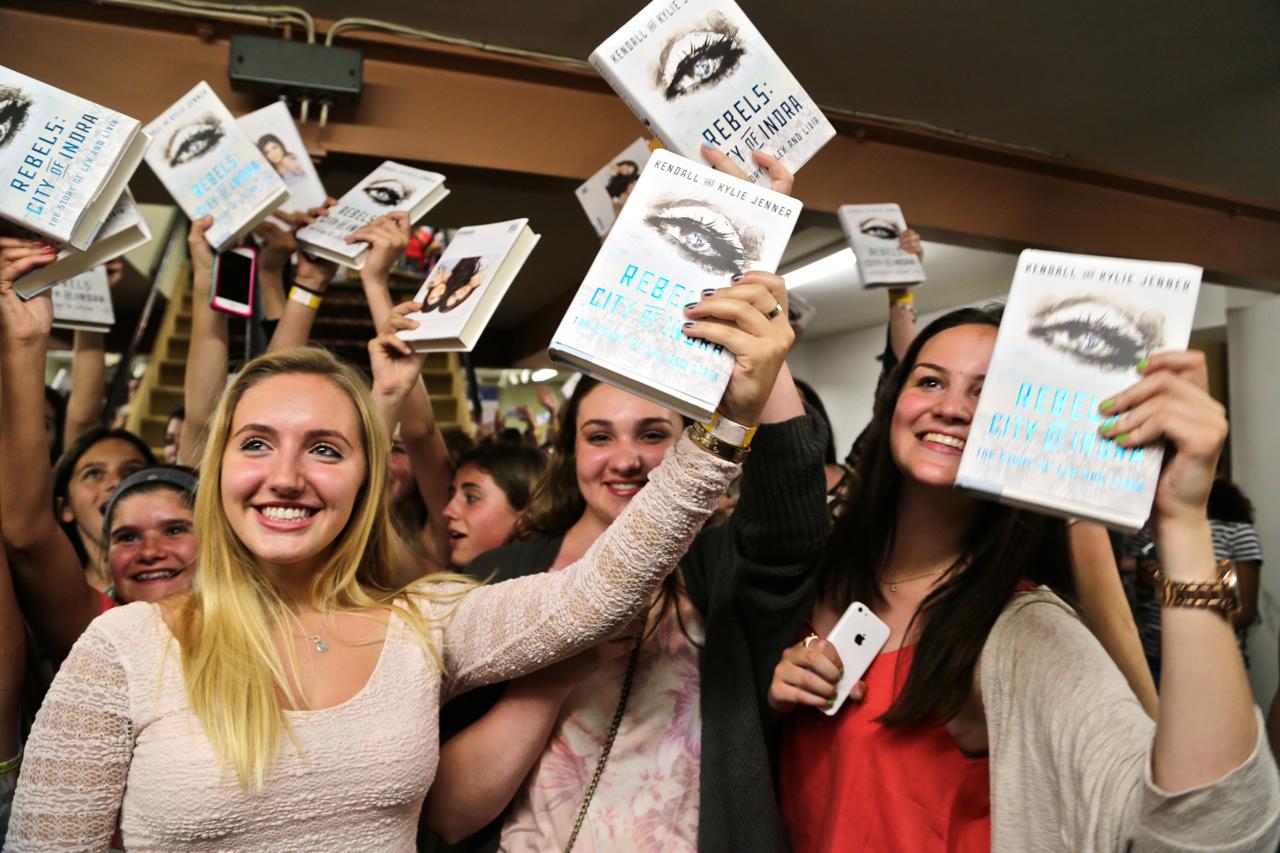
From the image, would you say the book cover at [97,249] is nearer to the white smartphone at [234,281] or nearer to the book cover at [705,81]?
the white smartphone at [234,281]

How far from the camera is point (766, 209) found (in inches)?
40.4

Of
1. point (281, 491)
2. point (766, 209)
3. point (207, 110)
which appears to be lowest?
point (281, 491)

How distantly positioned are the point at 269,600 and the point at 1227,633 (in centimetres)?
117

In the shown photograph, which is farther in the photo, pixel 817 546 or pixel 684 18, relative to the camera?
pixel 817 546

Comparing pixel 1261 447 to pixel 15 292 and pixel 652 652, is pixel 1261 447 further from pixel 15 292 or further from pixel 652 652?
pixel 15 292

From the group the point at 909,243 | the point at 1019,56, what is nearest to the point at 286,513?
the point at 909,243

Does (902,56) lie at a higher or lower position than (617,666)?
higher

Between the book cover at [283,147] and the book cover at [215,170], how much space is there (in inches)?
5.4

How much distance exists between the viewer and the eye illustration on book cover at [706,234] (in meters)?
1.00

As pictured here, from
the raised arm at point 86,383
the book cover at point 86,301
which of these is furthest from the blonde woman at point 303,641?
the raised arm at point 86,383

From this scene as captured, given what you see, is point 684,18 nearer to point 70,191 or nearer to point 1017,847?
point 70,191

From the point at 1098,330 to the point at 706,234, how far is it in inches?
17.7

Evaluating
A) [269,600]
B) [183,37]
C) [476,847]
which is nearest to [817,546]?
[476,847]

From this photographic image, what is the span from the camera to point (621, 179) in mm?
2193
